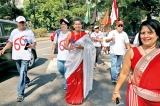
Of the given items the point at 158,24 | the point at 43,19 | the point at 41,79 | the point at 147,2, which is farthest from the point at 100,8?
the point at 158,24

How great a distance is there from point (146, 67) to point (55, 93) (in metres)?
3.33

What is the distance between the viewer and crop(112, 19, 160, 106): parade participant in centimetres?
216

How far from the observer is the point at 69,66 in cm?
445

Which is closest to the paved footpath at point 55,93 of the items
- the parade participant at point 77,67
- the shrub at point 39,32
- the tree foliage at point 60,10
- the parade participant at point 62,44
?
the parade participant at point 77,67

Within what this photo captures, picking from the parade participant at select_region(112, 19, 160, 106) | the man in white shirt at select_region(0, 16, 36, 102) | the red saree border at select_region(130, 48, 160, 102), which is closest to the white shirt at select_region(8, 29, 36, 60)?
the man in white shirt at select_region(0, 16, 36, 102)

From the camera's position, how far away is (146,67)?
2168 mm

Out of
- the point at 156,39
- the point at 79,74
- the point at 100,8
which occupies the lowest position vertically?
the point at 79,74

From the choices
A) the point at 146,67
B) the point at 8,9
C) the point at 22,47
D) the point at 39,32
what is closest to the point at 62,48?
the point at 22,47

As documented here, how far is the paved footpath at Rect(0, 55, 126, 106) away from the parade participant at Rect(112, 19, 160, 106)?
219 centimetres

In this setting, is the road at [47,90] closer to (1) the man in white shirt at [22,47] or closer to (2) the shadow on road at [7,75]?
(2) the shadow on road at [7,75]

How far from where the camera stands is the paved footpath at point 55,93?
4.48 m

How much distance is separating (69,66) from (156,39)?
2422 mm

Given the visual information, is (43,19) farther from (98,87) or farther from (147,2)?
(98,87)

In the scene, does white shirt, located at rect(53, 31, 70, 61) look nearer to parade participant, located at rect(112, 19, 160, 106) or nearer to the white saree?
the white saree
